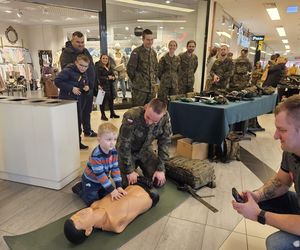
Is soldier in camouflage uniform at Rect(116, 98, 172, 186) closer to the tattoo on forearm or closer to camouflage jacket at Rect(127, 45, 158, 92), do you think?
the tattoo on forearm

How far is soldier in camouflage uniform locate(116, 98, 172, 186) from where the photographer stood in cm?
222

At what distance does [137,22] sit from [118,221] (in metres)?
5.63

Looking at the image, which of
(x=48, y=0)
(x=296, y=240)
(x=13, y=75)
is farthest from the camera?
(x=13, y=75)

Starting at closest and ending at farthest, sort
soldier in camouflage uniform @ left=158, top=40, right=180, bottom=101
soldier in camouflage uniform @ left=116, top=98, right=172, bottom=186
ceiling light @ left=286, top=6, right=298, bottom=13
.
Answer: soldier in camouflage uniform @ left=116, top=98, right=172, bottom=186, soldier in camouflage uniform @ left=158, top=40, right=180, bottom=101, ceiling light @ left=286, top=6, right=298, bottom=13

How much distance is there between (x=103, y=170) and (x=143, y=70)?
93.1 inches

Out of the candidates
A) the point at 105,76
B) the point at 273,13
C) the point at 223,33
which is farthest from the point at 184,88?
the point at 273,13

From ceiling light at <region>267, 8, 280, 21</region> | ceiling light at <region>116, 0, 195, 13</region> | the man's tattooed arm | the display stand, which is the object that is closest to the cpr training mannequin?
the display stand

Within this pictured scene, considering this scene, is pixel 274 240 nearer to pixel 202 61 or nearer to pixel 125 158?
pixel 125 158

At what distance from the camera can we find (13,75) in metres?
8.24

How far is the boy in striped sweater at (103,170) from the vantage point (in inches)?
74.3

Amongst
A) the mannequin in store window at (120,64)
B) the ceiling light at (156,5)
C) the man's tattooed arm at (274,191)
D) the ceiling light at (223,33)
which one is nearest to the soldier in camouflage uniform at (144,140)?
the man's tattooed arm at (274,191)

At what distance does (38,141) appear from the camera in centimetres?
231

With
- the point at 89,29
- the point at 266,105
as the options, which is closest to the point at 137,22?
the point at 89,29

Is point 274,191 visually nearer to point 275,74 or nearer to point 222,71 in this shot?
point 222,71
